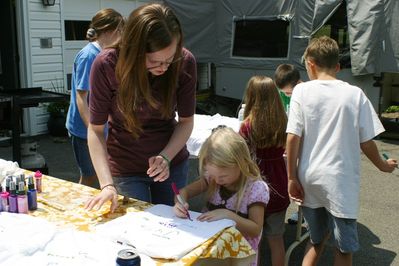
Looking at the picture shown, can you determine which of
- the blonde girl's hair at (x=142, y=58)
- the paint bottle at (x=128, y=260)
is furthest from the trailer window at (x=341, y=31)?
the paint bottle at (x=128, y=260)

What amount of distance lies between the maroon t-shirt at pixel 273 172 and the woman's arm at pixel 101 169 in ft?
3.83

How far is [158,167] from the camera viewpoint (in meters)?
1.95

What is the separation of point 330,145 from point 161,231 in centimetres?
121

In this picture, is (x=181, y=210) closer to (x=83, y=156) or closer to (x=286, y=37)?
(x=83, y=156)

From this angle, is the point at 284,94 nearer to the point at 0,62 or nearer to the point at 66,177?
the point at 66,177

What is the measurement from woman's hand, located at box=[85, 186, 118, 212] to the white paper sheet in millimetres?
79

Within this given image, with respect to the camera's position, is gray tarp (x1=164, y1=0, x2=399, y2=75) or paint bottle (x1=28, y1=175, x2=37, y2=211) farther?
gray tarp (x1=164, y1=0, x2=399, y2=75)

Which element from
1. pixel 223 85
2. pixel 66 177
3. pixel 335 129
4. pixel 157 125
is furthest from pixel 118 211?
pixel 223 85

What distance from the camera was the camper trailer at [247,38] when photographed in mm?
7727

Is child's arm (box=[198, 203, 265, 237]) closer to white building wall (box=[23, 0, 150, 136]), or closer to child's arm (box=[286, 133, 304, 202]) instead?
child's arm (box=[286, 133, 304, 202])

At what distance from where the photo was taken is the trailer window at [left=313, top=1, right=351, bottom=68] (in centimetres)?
826

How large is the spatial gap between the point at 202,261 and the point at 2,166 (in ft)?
3.74

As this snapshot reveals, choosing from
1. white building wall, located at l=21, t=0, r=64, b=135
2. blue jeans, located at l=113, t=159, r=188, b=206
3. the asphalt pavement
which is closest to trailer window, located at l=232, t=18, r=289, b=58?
the asphalt pavement

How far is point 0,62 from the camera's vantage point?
8055 mm
